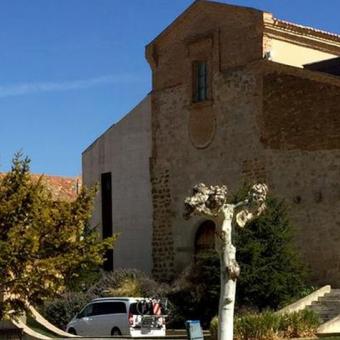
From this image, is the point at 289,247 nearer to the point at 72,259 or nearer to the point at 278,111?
the point at 278,111

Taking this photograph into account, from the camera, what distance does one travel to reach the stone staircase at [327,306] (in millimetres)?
31513

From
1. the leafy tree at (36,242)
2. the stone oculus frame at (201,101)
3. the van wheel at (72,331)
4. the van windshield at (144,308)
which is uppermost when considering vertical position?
the stone oculus frame at (201,101)

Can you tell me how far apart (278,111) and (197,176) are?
555 centimetres

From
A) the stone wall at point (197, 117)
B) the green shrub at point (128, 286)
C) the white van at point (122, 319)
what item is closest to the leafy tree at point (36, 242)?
the white van at point (122, 319)

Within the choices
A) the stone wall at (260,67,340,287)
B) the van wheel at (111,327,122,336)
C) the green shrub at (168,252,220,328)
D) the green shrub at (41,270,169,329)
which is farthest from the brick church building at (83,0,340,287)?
the van wheel at (111,327,122,336)

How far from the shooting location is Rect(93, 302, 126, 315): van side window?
33438mm

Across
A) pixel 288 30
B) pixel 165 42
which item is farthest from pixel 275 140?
pixel 165 42

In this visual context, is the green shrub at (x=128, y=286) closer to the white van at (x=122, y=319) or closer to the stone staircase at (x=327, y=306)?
the white van at (x=122, y=319)

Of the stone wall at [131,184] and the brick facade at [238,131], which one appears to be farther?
the stone wall at [131,184]

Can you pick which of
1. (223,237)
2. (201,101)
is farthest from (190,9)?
(223,237)

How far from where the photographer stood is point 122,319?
33.2m

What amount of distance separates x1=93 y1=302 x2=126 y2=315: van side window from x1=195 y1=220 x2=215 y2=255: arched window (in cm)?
803

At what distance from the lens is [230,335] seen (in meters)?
20.4

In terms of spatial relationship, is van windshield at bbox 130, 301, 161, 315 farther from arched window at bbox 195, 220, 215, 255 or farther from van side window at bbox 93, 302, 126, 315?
arched window at bbox 195, 220, 215, 255
